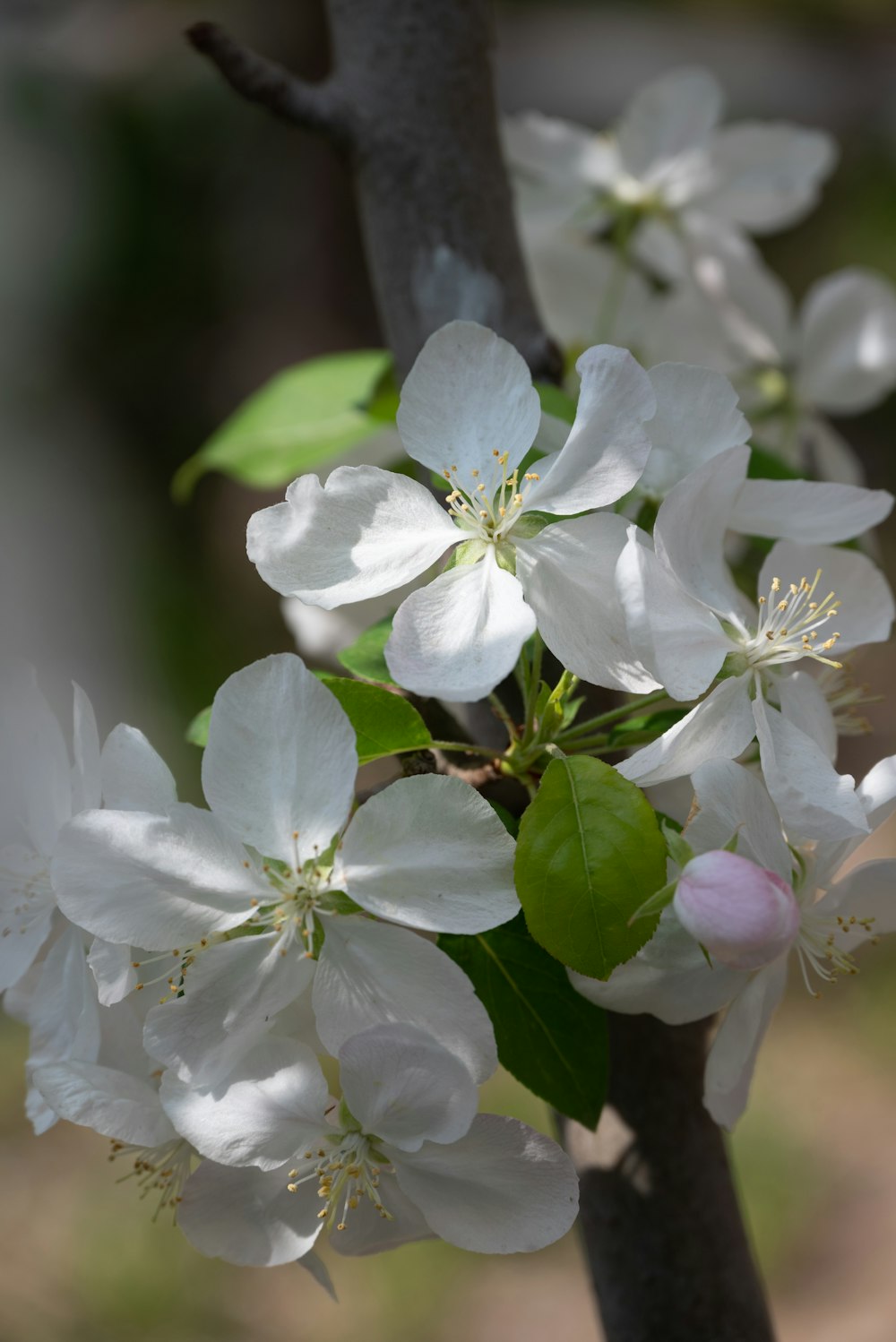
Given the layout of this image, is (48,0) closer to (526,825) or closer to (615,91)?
(615,91)

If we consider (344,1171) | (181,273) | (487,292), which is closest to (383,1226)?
(344,1171)

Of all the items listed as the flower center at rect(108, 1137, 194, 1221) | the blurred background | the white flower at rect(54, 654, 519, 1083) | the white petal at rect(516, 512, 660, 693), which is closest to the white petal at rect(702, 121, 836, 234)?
the white petal at rect(516, 512, 660, 693)

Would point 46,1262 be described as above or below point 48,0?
below

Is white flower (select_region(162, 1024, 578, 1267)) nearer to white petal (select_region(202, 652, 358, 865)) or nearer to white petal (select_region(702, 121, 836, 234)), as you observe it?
white petal (select_region(202, 652, 358, 865))

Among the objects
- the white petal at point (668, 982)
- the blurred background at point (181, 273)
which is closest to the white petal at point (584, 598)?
the white petal at point (668, 982)

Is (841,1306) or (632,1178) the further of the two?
(841,1306)

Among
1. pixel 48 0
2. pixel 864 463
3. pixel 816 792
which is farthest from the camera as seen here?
pixel 864 463

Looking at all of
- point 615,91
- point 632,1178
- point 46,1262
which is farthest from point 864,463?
point 632,1178
